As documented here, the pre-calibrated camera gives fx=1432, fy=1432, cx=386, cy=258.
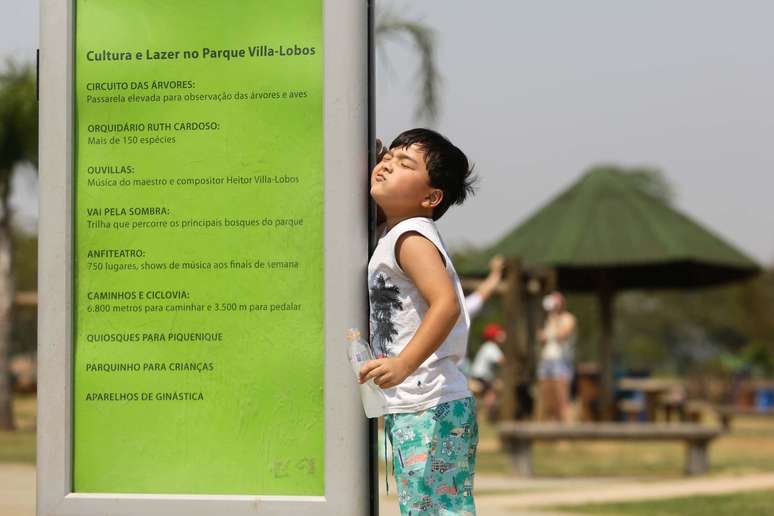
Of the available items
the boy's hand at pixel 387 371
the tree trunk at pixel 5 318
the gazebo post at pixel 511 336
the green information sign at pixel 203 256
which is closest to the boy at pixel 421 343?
the boy's hand at pixel 387 371

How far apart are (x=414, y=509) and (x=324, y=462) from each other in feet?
1.12

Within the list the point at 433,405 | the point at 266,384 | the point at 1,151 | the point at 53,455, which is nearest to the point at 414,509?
the point at 433,405

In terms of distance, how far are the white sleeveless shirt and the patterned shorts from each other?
0.03m

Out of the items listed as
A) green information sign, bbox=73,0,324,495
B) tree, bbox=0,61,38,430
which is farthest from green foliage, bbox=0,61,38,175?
green information sign, bbox=73,0,324,495

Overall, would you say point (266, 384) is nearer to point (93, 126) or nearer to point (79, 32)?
point (93, 126)

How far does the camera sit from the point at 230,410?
3.90m

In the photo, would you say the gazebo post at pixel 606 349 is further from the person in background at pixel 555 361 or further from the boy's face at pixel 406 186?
the boy's face at pixel 406 186

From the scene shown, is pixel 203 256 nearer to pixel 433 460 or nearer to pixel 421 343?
pixel 421 343

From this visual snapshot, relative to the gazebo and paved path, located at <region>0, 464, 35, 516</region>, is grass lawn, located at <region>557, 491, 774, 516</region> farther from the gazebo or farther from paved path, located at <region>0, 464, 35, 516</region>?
the gazebo

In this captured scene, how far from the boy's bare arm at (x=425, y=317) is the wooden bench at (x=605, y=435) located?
934cm

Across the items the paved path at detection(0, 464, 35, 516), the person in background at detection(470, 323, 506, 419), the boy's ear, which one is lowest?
the paved path at detection(0, 464, 35, 516)

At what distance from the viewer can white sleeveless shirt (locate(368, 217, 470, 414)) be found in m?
3.64

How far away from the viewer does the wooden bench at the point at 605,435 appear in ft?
42.0

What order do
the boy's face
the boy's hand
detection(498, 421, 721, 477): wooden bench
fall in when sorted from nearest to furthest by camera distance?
the boy's hand < the boy's face < detection(498, 421, 721, 477): wooden bench
